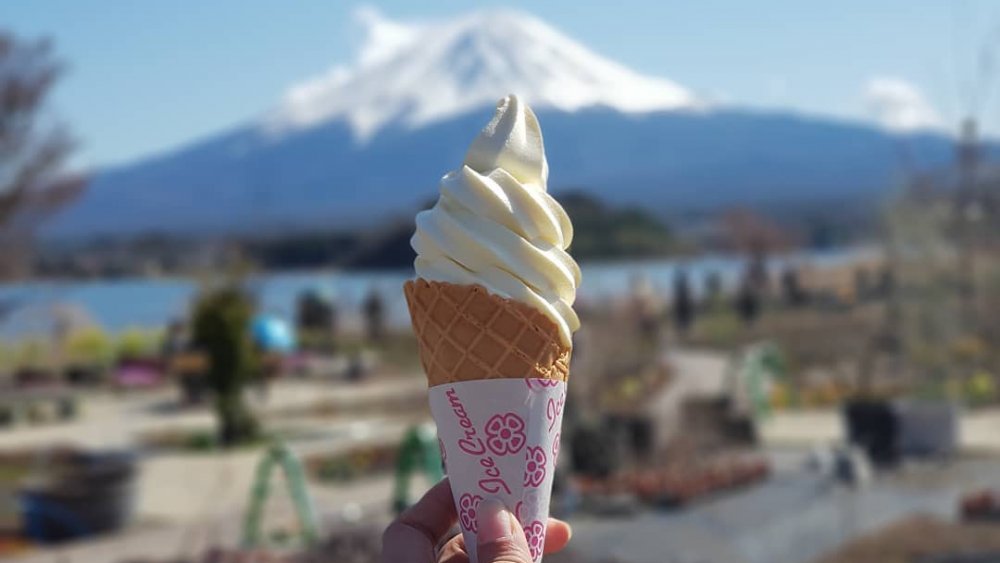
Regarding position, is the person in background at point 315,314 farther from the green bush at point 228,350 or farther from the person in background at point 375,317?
the green bush at point 228,350

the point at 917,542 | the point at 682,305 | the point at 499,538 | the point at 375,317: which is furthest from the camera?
the point at 375,317

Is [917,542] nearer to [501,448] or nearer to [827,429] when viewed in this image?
[827,429]

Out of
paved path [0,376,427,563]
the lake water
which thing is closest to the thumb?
paved path [0,376,427,563]

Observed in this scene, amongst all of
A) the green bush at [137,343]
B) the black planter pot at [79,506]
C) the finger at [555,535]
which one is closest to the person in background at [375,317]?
the green bush at [137,343]

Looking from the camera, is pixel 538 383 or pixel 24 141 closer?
pixel 538 383

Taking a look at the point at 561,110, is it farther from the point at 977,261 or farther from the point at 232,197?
the point at 232,197

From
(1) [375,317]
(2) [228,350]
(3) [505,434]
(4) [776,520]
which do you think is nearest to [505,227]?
(3) [505,434]
